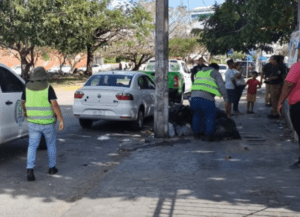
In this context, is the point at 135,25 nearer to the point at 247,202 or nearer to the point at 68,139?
the point at 68,139

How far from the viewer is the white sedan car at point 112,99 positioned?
421 inches

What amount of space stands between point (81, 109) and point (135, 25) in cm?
2436

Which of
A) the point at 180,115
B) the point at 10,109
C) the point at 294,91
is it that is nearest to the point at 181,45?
the point at 180,115

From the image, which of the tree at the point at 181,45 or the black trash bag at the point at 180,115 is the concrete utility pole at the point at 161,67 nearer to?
the black trash bag at the point at 180,115

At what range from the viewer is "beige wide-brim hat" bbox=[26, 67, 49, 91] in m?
6.49

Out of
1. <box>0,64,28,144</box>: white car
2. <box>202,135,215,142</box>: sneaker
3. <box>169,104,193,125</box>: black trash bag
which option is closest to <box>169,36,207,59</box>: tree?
<box>169,104,193,125</box>: black trash bag

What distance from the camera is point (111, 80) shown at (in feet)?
37.1

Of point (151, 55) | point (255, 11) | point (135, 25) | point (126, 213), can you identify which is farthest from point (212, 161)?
point (151, 55)

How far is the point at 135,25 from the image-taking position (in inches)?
1355

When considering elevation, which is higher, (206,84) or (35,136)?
(206,84)

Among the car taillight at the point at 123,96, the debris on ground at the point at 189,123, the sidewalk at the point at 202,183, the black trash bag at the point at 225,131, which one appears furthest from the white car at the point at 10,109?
the black trash bag at the point at 225,131

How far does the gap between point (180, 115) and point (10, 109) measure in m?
4.28

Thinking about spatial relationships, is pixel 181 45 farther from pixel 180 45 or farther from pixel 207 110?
pixel 207 110

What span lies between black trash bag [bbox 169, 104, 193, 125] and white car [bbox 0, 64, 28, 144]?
369cm
